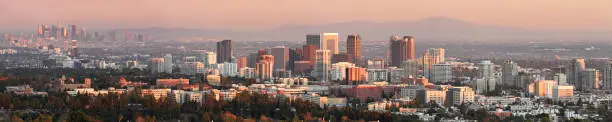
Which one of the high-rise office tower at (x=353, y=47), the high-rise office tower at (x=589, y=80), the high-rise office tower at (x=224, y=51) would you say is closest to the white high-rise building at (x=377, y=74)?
the high-rise office tower at (x=353, y=47)

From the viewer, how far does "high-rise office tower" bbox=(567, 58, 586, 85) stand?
39097 mm

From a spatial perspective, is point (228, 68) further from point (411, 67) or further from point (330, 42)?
point (330, 42)

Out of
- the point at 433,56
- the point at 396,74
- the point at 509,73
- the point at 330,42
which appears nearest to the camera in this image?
the point at 509,73

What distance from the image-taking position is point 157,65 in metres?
50.0

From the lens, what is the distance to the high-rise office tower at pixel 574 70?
128 feet

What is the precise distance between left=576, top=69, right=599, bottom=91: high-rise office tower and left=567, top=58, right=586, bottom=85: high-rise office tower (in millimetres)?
182

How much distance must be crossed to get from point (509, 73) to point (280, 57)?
46.0ft

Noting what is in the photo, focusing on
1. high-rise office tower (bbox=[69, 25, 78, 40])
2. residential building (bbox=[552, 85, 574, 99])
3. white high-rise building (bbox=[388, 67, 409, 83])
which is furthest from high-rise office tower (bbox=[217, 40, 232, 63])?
residential building (bbox=[552, 85, 574, 99])

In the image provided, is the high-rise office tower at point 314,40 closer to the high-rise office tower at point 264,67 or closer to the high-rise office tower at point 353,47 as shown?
the high-rise office tower at point 353,47

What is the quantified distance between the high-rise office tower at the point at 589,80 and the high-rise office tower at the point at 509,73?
196 cm

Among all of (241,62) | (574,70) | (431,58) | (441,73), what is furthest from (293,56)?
(574,70)

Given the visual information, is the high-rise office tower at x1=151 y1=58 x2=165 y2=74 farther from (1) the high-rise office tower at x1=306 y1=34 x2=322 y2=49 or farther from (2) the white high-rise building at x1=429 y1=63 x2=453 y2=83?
(2) the white high-rise building at x1=429 y1=63 x2=453 y2=83

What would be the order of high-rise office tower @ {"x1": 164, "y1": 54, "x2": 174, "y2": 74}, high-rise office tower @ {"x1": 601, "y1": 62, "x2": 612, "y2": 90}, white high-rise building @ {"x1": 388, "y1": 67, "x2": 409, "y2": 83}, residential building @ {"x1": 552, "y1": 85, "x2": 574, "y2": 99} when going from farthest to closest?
high-rise office tower @ {"x1": 164, "y1": 54, "x2": 174, "y2": 74} → white high-rise building @ {"x1": 388, "y1": 67, "x2": 409, "y2": 83} → high-rise office tower @ {"x1": 601, "y1": 62, "x2": 612, "y2": 90} → residential building @ {"x1": 552, "y1": 85, "x2": 574, "y2": 99}

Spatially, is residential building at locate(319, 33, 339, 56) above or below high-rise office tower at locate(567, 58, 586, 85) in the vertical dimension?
above
